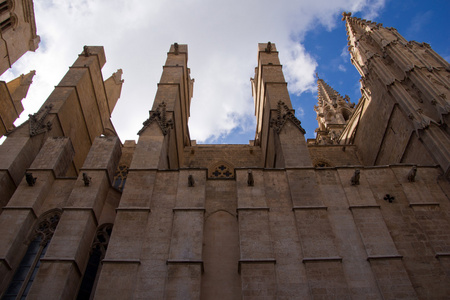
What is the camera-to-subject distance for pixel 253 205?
9633 millimetres

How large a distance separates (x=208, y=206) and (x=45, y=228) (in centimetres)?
453

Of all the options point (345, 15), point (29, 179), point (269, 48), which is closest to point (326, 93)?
point (345, 15)

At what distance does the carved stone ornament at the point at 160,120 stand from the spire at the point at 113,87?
9.89 m

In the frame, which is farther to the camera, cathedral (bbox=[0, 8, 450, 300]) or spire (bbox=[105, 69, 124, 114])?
spire (bbox=[105, 69, 124, 114])

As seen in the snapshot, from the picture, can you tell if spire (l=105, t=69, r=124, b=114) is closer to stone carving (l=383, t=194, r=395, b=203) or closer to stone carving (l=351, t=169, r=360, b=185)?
stone carving (l=351, t=169, r=360, b=185)

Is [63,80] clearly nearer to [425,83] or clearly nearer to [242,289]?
[242,289]

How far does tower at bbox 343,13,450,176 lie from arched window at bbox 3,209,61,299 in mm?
11458

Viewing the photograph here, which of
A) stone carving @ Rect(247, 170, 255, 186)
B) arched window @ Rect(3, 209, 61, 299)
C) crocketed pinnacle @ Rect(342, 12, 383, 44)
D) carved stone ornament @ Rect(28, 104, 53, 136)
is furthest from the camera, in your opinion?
crocketed pinnacle @ Rect(342, 12, 383, 44)

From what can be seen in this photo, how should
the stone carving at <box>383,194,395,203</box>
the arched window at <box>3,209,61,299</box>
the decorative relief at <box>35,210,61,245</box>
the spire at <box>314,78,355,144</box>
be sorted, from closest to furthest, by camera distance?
the arched window at <box>3,209,61,299</box> < the decorative relief at <box>35,210,61,245</box> < the stone carving at <box>383,194,395,203</box> < the spire at <box>314,78,355,144</box>

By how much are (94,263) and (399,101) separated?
38.7 ft

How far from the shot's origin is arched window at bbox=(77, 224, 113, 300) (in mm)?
8802

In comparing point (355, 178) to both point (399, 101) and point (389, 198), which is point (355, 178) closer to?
point (389, 198)

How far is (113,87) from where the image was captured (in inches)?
902

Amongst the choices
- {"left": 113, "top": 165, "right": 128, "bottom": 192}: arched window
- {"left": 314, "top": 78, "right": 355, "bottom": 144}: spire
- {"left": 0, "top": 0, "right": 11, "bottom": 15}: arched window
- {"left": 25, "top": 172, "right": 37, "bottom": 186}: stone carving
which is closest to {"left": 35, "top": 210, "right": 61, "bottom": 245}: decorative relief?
{"left": 25, "top": 172, "right": 37, "bottom": 186}: stone carving
